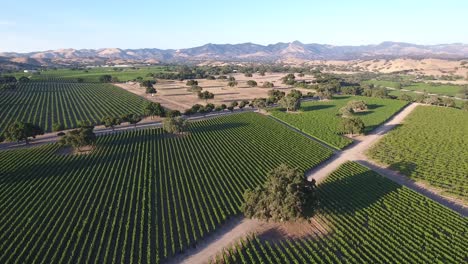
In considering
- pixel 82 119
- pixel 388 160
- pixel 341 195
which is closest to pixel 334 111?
pixel 388 160

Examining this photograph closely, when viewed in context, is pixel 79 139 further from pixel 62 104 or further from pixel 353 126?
pixel 62 104

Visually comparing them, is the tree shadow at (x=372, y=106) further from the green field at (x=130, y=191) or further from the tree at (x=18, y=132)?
the tree at (x=18, y=132)

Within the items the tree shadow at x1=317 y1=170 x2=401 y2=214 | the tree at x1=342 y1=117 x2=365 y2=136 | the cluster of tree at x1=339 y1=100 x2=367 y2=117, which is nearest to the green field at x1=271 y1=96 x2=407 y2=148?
the tree at x1=342 y1=117 x2=365 y2=136

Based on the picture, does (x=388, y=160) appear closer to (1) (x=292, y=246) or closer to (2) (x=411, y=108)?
(1) (x=292, y=246)

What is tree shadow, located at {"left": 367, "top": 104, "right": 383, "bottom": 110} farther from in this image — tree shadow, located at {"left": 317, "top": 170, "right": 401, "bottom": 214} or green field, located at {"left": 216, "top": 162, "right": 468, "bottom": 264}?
green field, located at {"left": 216, "top": 162, "right": 468, "bottom": 264}

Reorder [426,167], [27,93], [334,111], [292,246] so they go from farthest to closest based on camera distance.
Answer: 1. [27,93]
2. [334,111]
3. [426,167]
4. [292,246]

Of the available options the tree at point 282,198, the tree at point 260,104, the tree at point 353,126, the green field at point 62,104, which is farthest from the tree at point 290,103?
the tree at point 282,198
